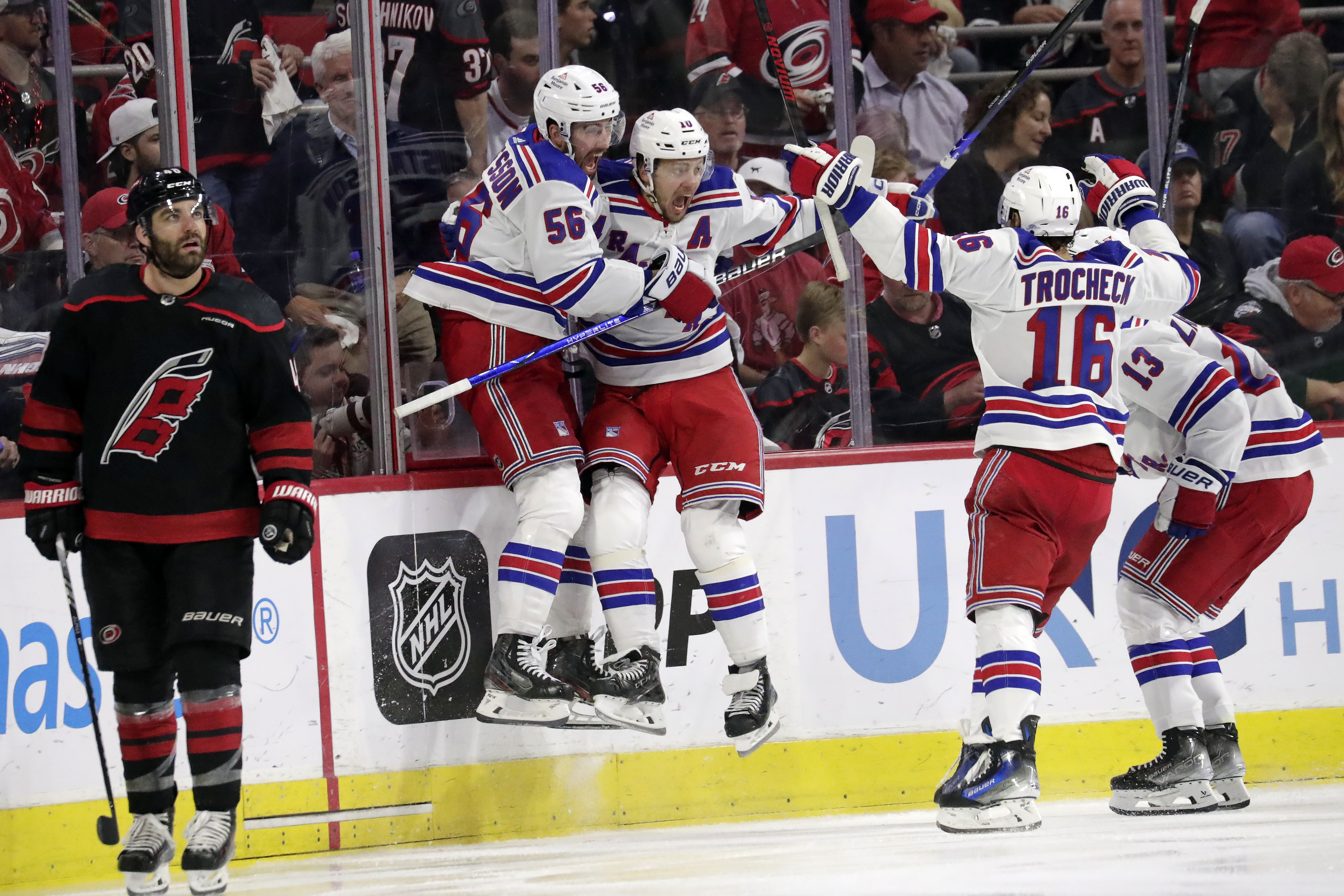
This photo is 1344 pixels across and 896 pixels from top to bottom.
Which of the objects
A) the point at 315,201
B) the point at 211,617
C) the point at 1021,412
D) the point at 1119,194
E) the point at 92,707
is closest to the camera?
the point at 211,617

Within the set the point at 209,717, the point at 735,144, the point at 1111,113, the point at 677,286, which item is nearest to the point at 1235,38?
the point at 1111,113

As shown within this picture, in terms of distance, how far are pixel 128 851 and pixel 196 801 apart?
0.16 meters

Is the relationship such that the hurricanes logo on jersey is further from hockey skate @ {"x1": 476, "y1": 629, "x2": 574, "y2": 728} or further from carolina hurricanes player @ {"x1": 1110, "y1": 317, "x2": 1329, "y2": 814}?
carolina hurricanes player @ {"x1": 1110, "y1": 317, "x2": 1329, "y2": 814}

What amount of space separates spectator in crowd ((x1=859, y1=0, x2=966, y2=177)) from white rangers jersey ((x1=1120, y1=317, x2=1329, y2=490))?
40.8 inches

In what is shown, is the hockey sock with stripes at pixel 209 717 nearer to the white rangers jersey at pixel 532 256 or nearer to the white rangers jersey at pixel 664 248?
the white rangers jersey at pixel 532 256

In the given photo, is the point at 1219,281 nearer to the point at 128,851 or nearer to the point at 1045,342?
the point at 1045,342

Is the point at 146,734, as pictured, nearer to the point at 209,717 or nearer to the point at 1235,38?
the point at 209,717

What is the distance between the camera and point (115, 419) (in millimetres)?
2811

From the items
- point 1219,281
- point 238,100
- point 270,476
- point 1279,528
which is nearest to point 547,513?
point 270,476

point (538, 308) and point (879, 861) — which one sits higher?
point (538, 308)

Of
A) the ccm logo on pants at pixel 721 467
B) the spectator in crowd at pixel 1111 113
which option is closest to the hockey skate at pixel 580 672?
the ccm logo on pants at pixel 721 467

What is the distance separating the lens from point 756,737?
3.34 metres

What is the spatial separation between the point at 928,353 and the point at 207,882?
100 inches

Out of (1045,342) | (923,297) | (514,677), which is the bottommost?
(514,677)
